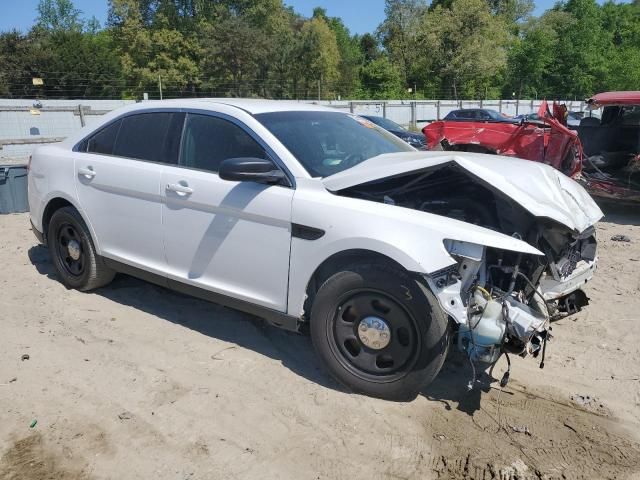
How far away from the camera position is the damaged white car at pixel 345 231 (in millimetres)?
3082

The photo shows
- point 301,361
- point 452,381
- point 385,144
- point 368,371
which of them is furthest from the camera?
point 385,144

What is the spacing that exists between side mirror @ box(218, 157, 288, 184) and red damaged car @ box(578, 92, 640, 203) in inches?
273

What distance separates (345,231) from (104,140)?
2641 mm

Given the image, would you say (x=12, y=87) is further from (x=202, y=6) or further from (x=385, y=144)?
(x=385, y=144)

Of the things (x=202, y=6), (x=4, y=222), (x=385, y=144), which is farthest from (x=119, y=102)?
(x=202, y=6)

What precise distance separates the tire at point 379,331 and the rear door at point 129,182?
5.16 ft

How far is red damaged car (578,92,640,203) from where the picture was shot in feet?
27.7

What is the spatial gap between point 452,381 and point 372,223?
1.26 m

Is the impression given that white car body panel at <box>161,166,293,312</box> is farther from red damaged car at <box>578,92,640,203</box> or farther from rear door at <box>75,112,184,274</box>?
red damaged car at <box>578,92,640,203</box>

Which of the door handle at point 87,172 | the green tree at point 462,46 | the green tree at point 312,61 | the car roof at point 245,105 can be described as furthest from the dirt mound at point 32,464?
the green tree at point 462,46

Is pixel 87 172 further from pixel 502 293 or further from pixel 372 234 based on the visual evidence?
pixel 502 293

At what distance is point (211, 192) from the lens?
380 cm

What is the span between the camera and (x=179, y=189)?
13.0ft

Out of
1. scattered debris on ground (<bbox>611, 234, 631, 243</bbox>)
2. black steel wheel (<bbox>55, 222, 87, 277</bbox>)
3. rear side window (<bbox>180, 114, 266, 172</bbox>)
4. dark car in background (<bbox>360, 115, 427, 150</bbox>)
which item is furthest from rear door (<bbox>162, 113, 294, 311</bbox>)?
dark car in background (<bbox>360, 115, 427, 150</bbox>)
